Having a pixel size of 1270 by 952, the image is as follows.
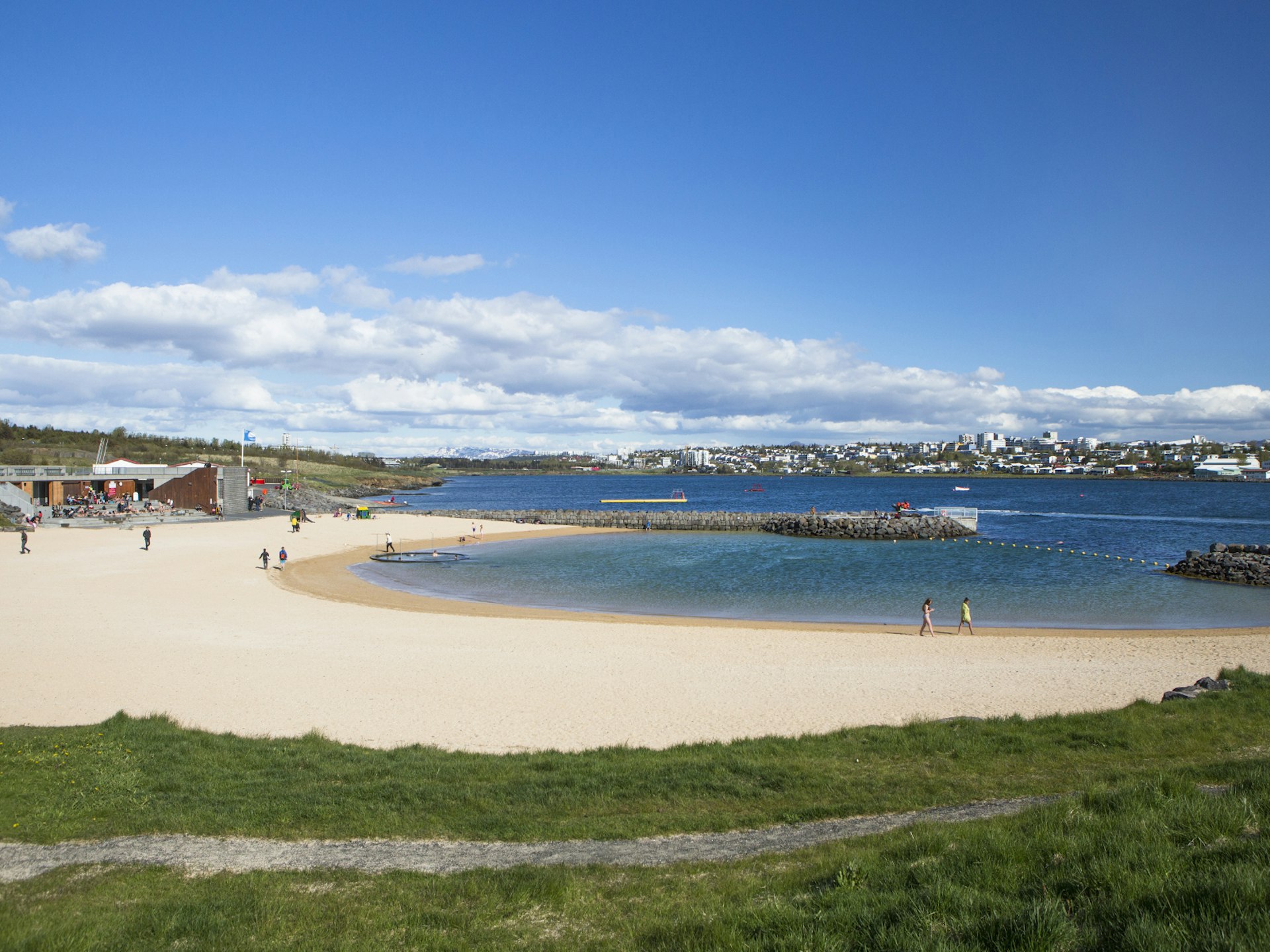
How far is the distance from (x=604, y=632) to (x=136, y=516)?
1850 inches

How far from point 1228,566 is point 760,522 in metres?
36.0

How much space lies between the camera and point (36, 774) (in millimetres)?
9500

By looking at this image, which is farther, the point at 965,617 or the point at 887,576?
the point at 887,576

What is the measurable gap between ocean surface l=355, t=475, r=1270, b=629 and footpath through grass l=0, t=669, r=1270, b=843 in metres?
16.8

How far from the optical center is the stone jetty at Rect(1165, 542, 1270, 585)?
36625 millimetres

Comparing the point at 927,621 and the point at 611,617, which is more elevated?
the point at 927,621

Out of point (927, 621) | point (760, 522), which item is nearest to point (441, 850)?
point (927, 621)

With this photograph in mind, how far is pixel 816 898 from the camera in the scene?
5.12 meters

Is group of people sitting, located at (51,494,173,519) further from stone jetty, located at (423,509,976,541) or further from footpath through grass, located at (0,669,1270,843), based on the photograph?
footpath through grass, located at (0,669,1270,843)

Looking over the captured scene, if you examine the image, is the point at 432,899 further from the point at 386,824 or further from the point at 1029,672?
the point at 1029,672

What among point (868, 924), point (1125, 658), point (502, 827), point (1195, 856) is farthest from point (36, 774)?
point (1125, 658)

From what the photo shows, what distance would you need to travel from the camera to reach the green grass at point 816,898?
14.1 feet

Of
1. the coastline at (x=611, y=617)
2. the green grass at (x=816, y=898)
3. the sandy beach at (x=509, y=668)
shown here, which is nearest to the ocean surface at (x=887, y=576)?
the coastline at (x=611, y=617)

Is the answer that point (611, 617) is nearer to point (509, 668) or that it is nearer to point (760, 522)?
point (509, 668)
